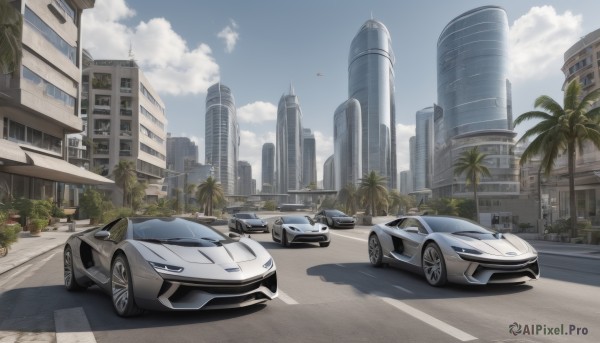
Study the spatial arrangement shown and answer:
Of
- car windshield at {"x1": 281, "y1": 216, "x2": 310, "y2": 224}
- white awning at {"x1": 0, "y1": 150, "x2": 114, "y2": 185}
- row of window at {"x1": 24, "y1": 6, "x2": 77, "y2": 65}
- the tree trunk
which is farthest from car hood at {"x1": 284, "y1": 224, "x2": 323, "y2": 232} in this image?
row of window at {"x1": 24, "y1": 6, "x2": 77, "y2": 65}

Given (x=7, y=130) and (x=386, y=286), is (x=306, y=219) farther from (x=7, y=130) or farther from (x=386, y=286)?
(x=7, y=130)

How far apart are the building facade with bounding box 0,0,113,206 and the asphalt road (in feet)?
72.0

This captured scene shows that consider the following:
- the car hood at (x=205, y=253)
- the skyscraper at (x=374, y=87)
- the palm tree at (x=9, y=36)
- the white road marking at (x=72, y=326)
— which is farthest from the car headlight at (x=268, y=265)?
the skyscraper at (x=374, y=87)

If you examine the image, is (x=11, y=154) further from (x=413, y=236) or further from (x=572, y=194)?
(x=572, y=194)

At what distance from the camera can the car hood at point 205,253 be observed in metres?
4.93

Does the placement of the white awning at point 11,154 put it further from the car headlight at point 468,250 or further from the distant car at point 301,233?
the car headlight at point 468,250

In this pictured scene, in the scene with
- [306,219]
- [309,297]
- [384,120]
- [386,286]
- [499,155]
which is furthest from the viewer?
[384,120]

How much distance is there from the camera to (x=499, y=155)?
108m

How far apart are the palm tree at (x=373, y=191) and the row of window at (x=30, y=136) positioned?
33.1 metres

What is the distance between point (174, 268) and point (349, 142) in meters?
186

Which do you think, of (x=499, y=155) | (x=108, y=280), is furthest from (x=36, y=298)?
(x=499, y=155)

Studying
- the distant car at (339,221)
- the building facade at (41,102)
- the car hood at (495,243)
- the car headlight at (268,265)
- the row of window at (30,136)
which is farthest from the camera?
the row of window at (30,136)

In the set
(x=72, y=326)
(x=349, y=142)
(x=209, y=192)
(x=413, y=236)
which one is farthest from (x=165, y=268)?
(x=349, y=142)

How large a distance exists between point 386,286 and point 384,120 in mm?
185009
